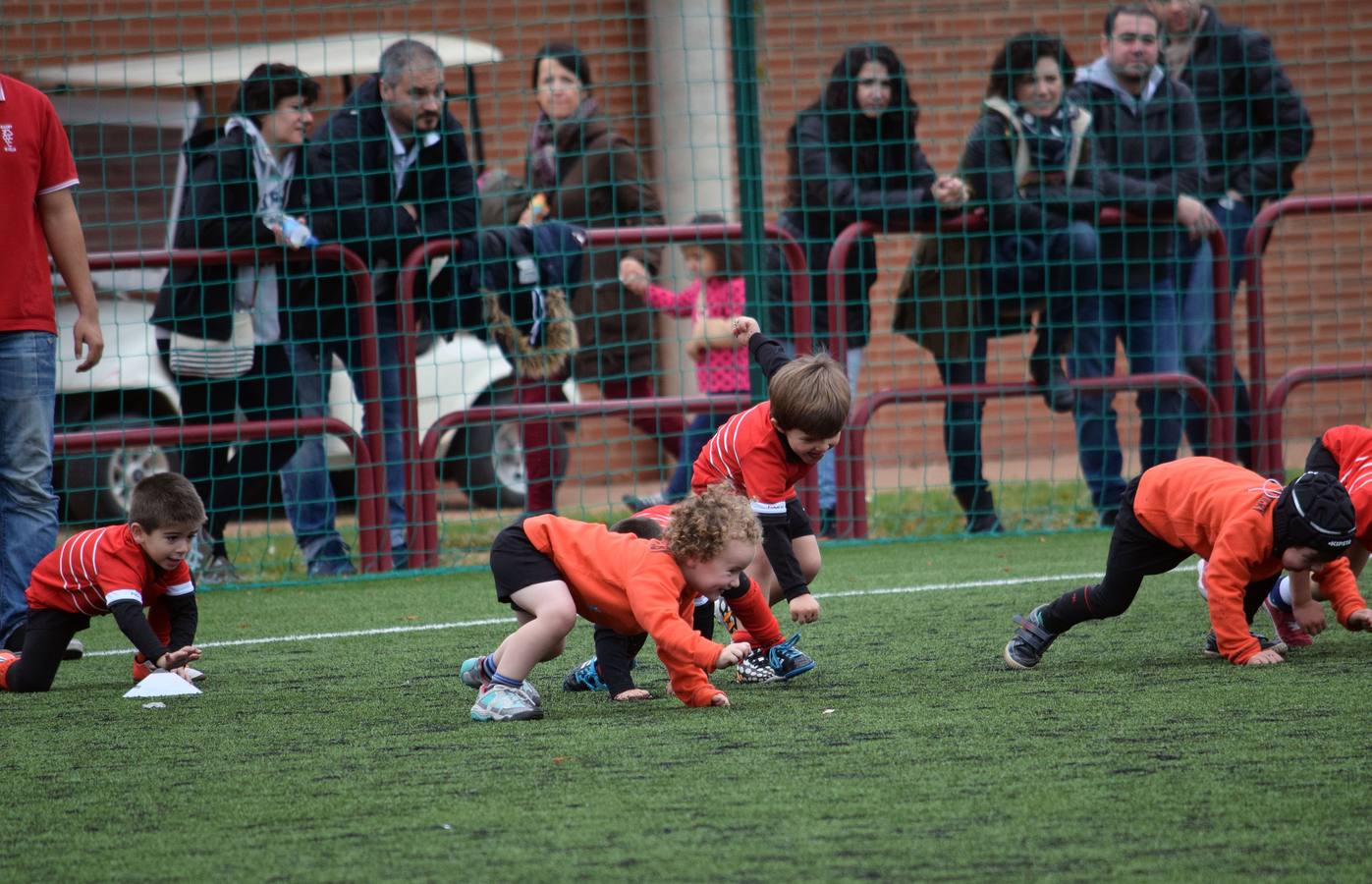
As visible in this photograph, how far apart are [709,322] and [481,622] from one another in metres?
2.57

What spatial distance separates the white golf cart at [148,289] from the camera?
7.84 metres

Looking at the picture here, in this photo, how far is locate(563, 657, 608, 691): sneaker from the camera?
4.36 m

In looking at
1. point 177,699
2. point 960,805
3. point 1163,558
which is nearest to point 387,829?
point 960,805

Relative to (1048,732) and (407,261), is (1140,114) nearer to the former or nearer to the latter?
(407,261)

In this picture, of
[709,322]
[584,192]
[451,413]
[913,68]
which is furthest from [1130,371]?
[913,68]

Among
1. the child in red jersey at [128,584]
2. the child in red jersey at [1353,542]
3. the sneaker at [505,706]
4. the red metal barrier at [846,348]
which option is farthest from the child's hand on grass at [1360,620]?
the red metal barrier at [846,348]

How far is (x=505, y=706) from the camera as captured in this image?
12.7ft

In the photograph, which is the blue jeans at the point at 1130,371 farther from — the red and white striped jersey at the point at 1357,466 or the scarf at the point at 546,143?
the red and white striped jersey at the point at 1357,466

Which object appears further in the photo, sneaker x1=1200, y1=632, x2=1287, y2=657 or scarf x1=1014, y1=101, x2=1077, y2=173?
scarf x1=1014, y1=101, x2=1077, y2=173

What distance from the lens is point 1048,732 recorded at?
3.47m

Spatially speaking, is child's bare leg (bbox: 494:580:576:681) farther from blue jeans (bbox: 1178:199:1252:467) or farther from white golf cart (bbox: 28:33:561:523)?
blue jeans (bbox: 1178:199:1252:467)

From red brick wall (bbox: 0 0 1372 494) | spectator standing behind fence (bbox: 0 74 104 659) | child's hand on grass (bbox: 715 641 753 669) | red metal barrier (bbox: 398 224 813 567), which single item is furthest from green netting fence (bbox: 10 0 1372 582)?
child's hand on grass (bbox: 715 641 753 669)

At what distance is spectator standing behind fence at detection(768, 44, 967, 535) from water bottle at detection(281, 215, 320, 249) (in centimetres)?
206

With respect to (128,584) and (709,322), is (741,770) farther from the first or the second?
(709,322)
